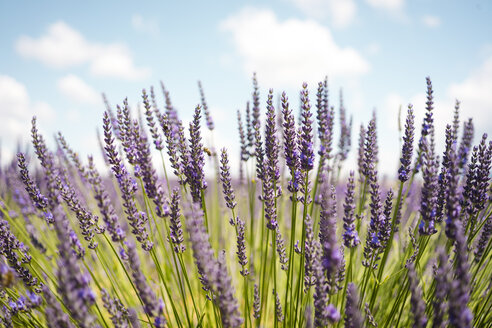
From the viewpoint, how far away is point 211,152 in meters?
3.30

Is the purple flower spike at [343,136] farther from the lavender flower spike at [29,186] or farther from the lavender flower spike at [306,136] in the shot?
the lavender flower spike at [29,186]

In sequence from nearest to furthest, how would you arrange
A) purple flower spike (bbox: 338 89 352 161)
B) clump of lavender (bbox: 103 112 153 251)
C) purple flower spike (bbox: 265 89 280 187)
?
clump of lavender (bbox: 103 112 153 251) < purple flower spike (bbox: 265 89 280 187) < purple flower spike (bbox: 338 89 352 161)

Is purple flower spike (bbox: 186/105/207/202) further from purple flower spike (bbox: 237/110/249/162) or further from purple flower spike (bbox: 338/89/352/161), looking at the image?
purple flower spike (bbox: 338/89/352/161)

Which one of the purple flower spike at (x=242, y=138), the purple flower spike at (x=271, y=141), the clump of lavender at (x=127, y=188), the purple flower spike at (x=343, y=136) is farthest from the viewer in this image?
the purple flower spike at (x=343, y=136)

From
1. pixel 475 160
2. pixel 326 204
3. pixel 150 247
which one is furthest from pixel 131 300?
pixel 475 160

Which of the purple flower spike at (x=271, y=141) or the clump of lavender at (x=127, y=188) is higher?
the purple flower spike at (x=271, y=141)

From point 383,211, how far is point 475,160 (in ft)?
2.01

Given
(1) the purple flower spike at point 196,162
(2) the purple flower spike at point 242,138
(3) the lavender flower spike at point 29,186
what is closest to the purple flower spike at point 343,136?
(2) the purple flower spike at point 242,138

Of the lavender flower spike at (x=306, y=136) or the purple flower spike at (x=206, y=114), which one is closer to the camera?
the lavender flower spike at (x=306, y=136)

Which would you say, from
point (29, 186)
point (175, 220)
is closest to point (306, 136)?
point (175, 220)

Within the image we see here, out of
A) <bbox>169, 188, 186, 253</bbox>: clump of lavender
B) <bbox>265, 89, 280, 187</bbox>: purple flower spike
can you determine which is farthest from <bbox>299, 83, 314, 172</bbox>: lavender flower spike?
<bbox>169, 188, 186, 253</bbox>: clump of lavender

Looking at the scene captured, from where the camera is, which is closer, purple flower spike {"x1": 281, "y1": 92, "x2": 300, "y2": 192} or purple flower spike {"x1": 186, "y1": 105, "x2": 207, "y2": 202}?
purple flower spike {"x1": 281, "y1": 92, "x2": 300, "y2": 192}

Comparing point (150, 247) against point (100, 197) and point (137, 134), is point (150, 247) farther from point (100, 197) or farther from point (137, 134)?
point (137, 134)

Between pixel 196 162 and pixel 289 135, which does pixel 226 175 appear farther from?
pixel 289 135
